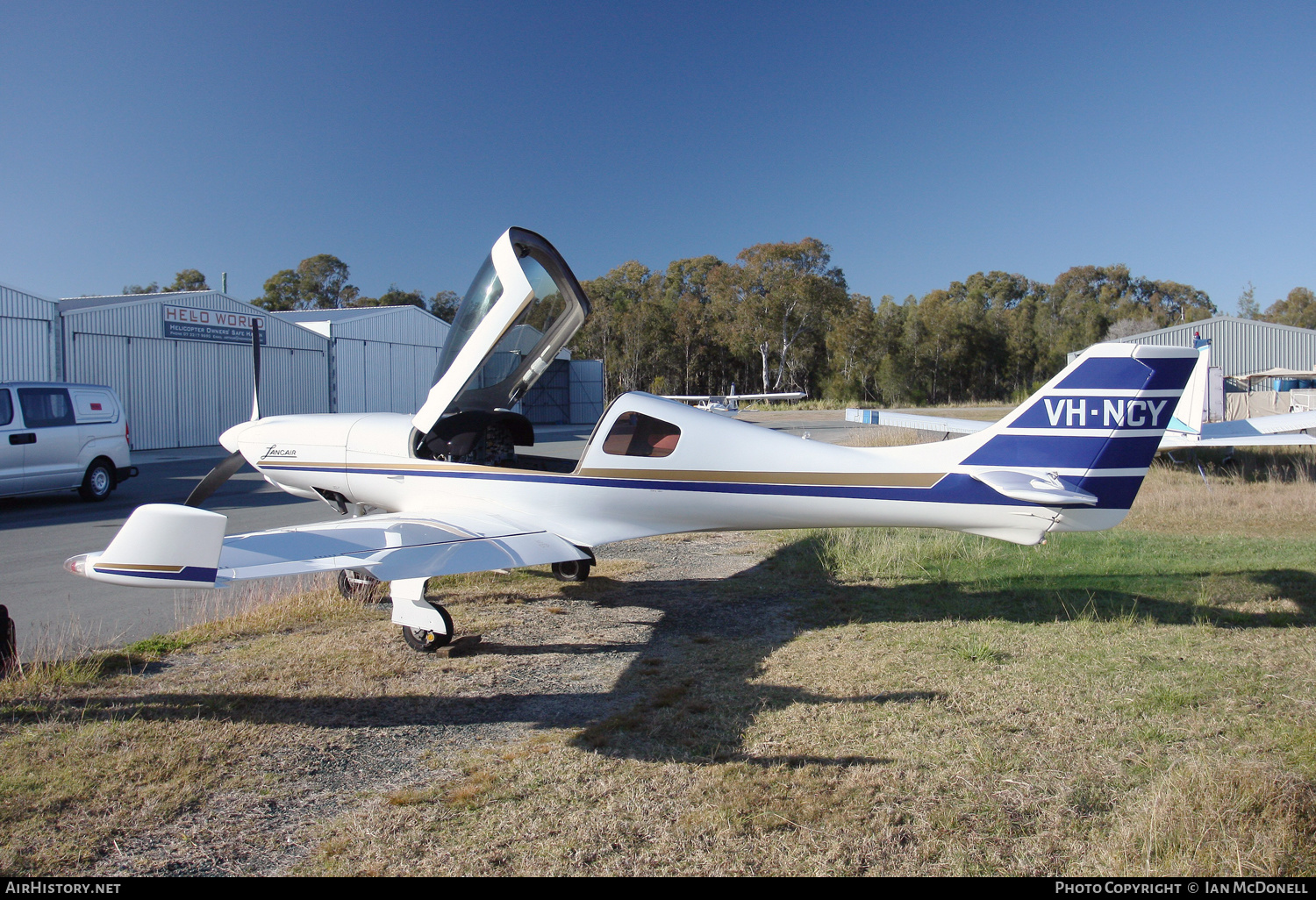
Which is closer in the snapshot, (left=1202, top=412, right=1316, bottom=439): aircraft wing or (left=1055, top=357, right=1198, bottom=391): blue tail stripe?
(left=1055, top=357, right=1198, bottom=391): blue tail stripe

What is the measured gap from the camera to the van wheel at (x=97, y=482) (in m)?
12.0

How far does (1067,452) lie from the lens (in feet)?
16.6

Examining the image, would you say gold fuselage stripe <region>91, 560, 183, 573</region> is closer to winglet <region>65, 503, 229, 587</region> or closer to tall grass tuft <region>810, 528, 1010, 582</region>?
winglet <region>65, 503, 229, 587</region>

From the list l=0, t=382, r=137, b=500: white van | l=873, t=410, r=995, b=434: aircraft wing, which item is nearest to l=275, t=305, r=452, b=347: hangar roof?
l=0, t=382, r=137, b=500: white van

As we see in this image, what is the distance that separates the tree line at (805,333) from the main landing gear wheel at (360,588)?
1976 inches

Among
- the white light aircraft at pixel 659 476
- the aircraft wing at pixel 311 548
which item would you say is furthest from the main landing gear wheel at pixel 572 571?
the aircraft wing at pixel 311 548

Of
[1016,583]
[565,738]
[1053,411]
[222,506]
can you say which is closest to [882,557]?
[1016,583]

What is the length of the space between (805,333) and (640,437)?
5704 centimetres

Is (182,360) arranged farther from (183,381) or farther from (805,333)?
A: (805,333)

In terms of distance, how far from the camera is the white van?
36.1 ft

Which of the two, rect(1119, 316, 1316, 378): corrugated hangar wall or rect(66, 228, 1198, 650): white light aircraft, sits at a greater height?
rect(1119, 316, 1316, 378): corrugated hangar wall

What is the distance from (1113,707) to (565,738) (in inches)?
114

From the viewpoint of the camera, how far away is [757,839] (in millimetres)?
2832

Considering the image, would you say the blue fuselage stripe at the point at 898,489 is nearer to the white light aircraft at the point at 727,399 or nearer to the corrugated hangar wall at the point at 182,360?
the white light aircraft at the point at 727,399
